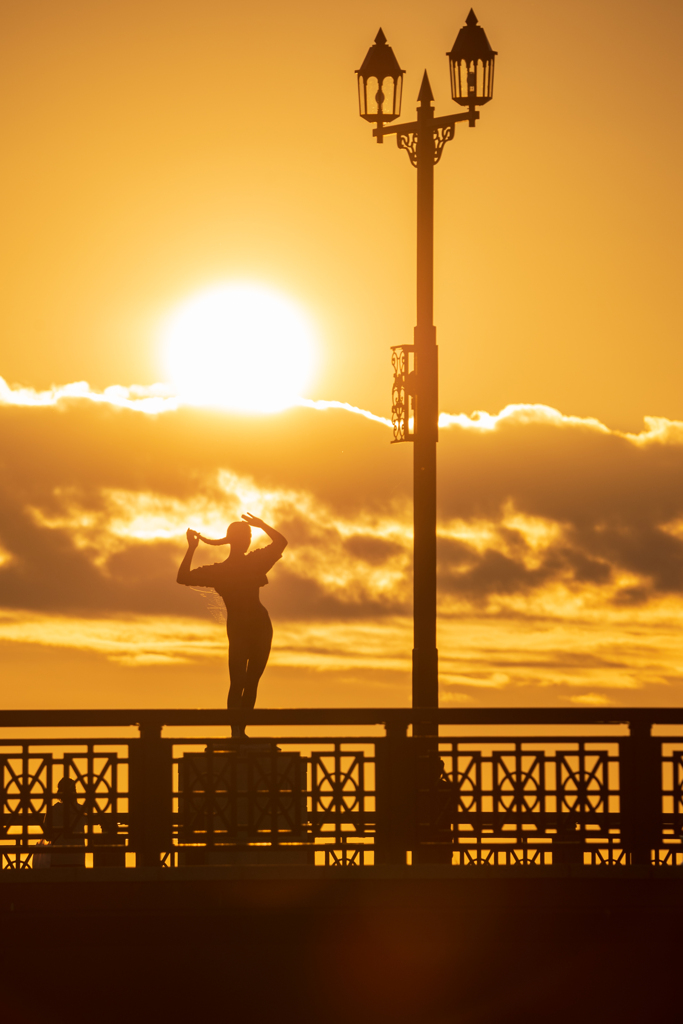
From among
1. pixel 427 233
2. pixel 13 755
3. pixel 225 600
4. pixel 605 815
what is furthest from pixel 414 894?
pixel 427 233

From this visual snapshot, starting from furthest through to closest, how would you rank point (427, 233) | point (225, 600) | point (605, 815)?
1. point (427, 233)
2. point (225, 600)
3. point (605, 815)

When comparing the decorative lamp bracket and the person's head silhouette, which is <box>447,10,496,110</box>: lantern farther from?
the person's head silhouette

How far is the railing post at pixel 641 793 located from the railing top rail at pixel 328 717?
0.16 m

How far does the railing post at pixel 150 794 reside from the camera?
13.9 m

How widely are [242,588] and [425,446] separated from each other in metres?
2.83

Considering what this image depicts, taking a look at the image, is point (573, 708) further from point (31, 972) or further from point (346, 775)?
point (31, 972)

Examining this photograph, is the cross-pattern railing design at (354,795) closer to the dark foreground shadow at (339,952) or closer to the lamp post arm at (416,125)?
the dark foreground shadow at (339,952)

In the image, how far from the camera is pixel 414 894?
44.3 feet

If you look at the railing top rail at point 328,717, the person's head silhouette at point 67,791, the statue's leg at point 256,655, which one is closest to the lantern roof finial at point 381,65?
the statue's leg at point 256,655

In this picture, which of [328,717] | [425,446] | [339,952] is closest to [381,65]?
[425,446]

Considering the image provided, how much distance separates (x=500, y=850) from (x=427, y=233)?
7.95 m

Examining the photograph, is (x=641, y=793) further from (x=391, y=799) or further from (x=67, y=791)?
(x=67, y=791)

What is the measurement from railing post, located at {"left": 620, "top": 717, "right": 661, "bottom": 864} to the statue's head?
535 cm

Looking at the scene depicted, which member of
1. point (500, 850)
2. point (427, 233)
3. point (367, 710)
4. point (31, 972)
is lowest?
point (31, 972)
